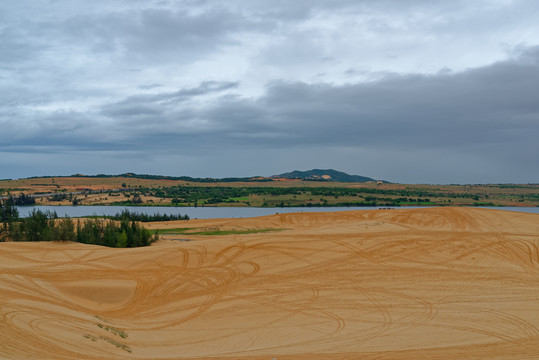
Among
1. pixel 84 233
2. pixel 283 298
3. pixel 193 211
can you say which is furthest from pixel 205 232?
pixel 193 211

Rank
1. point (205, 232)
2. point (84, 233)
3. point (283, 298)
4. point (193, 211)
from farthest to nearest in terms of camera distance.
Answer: point (193, 211), point (205, 232), point (84, 233), point (283, 298)

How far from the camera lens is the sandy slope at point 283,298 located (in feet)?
32.1

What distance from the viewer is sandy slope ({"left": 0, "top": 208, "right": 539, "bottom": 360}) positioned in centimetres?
980

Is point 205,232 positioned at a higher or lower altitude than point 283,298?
higher

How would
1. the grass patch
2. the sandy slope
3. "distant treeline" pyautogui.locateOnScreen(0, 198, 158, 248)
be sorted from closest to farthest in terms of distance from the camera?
the sandy slope, "distant treeline" pyautogui.locateOnScreen(0, 198, 158, 248), the grass patch

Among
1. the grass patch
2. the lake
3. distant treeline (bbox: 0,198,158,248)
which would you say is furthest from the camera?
the lake

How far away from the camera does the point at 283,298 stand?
47.5 ft

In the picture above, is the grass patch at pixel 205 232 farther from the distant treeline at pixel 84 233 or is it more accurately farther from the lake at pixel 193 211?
the lake at pixel 193 211

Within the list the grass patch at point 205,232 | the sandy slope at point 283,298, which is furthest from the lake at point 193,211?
the sandy slope at point 283,298

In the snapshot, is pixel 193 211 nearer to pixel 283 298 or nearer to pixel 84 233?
pixel 84 233

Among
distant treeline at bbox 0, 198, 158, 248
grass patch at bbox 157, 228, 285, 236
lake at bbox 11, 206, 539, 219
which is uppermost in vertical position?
distant treeline at bbox 0, 198, 158, 248

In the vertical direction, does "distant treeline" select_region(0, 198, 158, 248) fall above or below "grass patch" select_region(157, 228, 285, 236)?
above

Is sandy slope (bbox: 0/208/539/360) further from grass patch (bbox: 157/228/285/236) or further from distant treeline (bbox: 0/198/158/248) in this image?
grass patch (bbox: 157/228/285/236)

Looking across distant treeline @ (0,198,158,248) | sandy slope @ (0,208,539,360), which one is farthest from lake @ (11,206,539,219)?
sandy slope @ (0,208,539,360)
